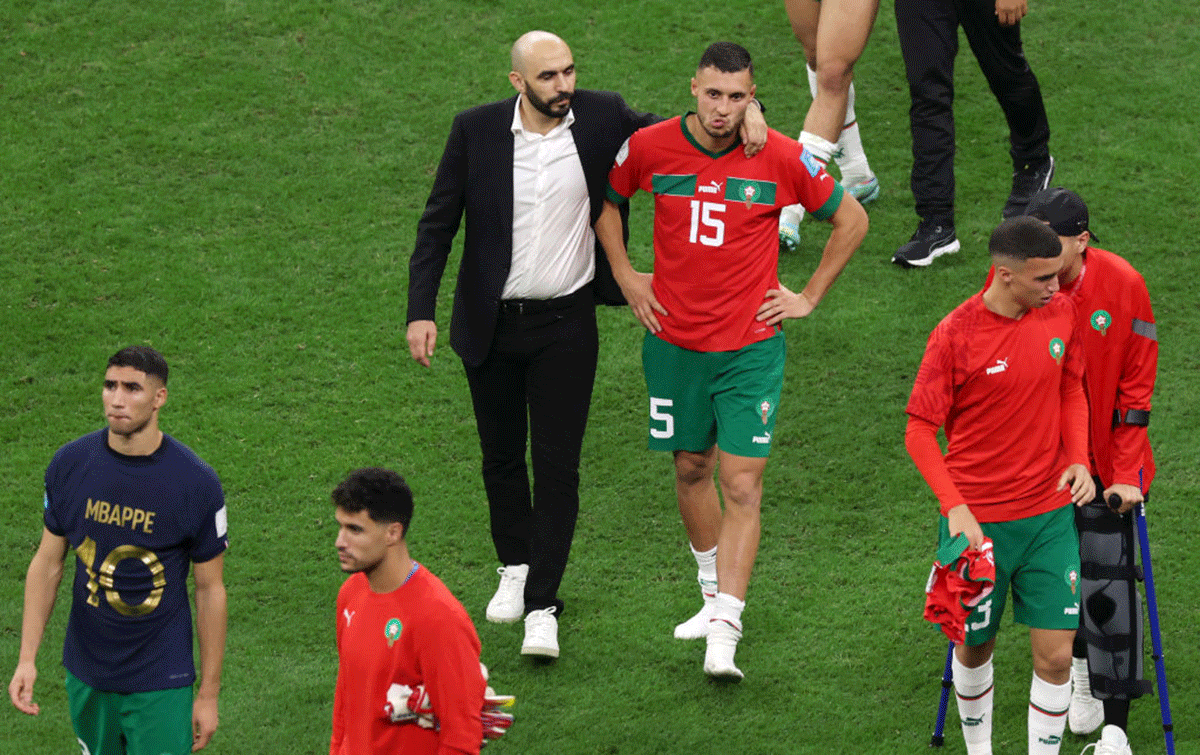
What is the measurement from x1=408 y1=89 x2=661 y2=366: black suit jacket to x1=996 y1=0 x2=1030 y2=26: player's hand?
115 inches

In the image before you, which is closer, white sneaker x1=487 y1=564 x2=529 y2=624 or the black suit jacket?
the black suit jacket

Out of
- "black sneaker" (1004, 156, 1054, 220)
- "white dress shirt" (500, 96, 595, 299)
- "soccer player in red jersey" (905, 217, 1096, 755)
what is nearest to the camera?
"soccer player in red jersey" (905, 217, 1096, 755)

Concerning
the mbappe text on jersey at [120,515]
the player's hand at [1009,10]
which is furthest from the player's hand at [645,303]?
the player's hand at [1009,10]

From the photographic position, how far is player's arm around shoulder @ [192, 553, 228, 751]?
4816mm

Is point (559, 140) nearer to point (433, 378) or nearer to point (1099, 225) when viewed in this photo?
point (433, 378)

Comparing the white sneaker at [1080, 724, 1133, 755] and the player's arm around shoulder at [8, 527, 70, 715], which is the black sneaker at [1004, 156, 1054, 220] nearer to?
the white sneaker at [1080, 724, 1133, 755]

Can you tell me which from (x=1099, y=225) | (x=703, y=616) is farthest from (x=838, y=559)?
(x=1099, y=225)

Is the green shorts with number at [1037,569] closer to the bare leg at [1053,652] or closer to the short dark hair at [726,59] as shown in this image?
the bare leg at [1053,652]

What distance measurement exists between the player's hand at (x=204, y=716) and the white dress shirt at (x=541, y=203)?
2089mm

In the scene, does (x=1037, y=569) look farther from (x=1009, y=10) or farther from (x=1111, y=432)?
(x=1009, y=10)

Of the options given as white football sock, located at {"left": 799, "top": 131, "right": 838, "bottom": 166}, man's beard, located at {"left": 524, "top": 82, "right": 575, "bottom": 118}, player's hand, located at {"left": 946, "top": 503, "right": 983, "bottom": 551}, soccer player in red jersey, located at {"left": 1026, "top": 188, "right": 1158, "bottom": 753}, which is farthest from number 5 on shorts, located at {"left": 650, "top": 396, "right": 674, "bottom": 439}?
white football sock, located at {"left": 799, "top": 131, "right": 838, "bottom": 166}

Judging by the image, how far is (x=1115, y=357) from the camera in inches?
222

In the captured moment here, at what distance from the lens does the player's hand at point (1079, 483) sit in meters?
5.27

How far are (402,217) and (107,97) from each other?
2.38 m
